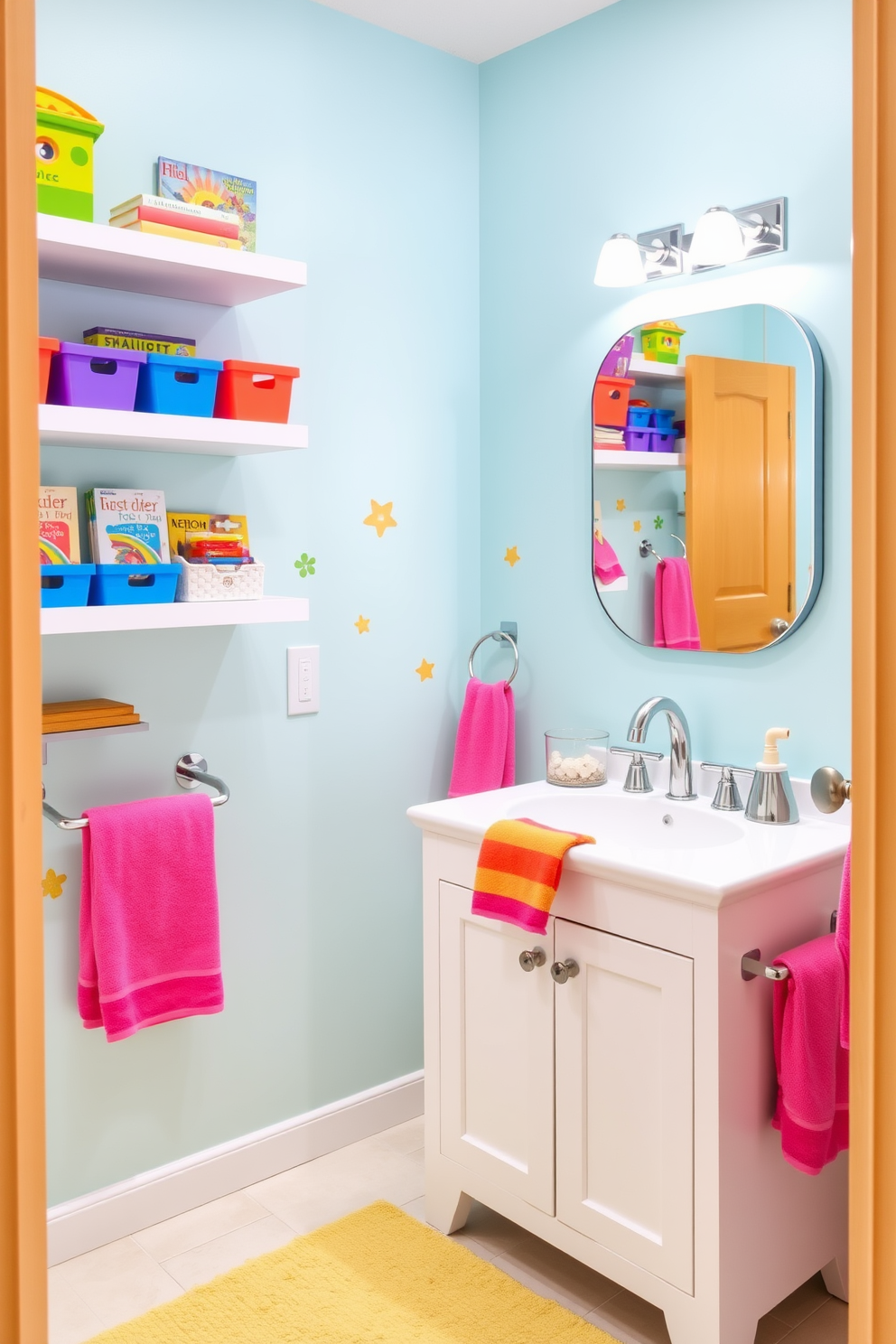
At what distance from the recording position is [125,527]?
2.05 metres

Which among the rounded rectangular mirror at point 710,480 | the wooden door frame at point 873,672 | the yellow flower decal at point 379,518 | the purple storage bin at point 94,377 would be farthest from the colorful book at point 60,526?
the wooden door frame at point 873,672

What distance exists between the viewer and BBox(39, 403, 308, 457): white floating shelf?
183 cm

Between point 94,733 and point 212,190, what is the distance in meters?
1.10

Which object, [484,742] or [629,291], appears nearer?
[629,291]

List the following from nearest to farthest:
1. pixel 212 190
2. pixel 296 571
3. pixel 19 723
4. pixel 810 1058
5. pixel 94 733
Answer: pixel 19 723
pixel 810 1058
pixel 94 733
pixel 212 190
pixel 296 571

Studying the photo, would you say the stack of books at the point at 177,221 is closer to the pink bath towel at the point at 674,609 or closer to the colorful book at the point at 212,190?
the colorful book at the point at 212,190

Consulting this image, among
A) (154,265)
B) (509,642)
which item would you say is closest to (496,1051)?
(509,642)

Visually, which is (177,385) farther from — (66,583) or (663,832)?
(663,832)

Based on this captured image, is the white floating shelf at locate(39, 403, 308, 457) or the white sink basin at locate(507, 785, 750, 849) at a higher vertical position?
the white floating shelf at locate(39, 403, 308, 457)

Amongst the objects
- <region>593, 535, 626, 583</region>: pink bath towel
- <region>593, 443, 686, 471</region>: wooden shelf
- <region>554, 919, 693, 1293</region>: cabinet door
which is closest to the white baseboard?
<region>554, 919, 693, 1293</region>: cabinet door

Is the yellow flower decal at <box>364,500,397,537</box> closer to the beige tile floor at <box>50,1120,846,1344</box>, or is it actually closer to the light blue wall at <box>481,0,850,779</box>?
the light blue wall at <box>481,0,850,779</box>

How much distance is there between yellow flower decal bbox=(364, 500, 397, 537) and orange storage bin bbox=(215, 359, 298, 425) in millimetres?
467

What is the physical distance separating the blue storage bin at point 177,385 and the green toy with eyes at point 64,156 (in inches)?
10.3

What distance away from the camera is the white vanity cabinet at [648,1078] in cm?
176
